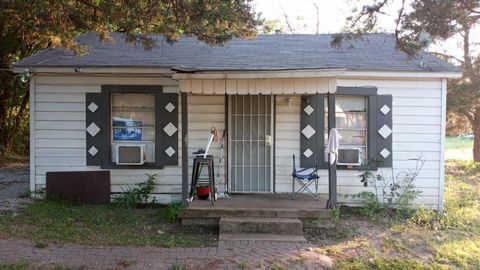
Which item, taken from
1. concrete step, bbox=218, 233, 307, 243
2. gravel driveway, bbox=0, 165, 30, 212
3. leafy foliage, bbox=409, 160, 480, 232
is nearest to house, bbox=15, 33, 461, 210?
leafy foliage, bbox=409, 160, 480, 232

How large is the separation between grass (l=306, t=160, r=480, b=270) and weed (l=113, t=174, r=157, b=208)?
11.1 ft

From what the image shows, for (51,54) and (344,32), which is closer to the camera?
(344,32)

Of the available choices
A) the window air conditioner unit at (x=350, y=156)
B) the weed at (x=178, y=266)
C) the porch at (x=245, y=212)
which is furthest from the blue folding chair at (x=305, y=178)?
the weed at (x=178, y=266)

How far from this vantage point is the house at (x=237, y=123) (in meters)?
9.43

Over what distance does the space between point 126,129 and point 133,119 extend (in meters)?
0.24

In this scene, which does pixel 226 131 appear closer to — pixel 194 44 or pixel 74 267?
pixel 194 44

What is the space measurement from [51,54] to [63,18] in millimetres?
2271

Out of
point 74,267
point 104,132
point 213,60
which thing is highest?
→ point 213,60

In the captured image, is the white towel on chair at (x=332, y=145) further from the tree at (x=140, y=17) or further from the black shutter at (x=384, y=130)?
the tree at (x=140, y=17)

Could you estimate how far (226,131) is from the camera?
31.4 feet

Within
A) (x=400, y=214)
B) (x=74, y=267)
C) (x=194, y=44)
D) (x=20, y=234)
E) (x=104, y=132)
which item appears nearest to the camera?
(x=74, y=267)

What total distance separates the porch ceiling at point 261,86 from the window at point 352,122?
5.79ft

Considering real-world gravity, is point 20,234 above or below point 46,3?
below

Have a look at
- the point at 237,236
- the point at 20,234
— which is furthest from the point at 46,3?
the point at 237,236
